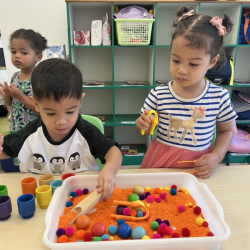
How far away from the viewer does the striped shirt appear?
3.37ft

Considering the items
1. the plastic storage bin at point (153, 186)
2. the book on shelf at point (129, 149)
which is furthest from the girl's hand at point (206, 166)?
the book on shelf at point (129, 149)

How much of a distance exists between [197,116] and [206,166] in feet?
0.80

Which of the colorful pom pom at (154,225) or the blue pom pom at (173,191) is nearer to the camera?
the colorful pom pom at (154,225)

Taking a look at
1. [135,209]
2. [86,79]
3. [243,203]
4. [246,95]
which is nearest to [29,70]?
[86,79]

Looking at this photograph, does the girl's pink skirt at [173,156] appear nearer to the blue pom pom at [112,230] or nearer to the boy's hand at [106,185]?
the boy's hand at [106,185]

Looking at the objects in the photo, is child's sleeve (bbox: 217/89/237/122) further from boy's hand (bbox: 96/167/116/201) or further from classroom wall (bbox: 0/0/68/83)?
classroom wall (bbox: 0/0/68/83)

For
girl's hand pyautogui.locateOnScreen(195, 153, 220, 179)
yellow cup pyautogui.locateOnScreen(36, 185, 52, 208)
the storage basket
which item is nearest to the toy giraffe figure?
girl's hand pyautogui.locateOnScreen(195, 153, 220, 179)

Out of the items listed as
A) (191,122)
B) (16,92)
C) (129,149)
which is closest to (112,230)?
(191,122)

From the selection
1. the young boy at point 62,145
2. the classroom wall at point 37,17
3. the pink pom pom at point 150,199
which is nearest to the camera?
the pink pom pom at point 150,199

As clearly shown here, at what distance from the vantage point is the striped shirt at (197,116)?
1.03 m

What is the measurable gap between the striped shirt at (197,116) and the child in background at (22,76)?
0.86 metres

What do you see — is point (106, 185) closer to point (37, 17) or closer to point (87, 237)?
point (87, 237)

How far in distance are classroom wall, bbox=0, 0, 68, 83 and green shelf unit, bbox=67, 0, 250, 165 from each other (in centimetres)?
16

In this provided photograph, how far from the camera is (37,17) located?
2.34m
